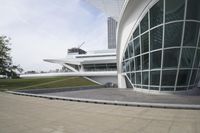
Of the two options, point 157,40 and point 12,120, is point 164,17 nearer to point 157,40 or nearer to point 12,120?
point 157,40

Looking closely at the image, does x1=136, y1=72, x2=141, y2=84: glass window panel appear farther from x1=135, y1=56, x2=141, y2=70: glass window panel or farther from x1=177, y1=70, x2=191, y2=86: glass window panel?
x1=177, y1=70, x2=191, y2=86: glass window panel

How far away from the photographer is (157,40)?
23.1 metres

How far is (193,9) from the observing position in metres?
21.3

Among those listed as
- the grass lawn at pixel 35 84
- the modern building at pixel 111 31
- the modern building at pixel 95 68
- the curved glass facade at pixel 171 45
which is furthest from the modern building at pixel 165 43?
the modern building at pixel 111 31

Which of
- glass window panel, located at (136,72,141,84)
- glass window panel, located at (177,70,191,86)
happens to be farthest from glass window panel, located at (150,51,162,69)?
glass window panel, located at (136,72,141,84)

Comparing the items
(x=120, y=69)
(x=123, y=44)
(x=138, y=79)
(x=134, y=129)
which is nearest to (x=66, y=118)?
(x=134, y=129)

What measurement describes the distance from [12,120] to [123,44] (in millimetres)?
25193

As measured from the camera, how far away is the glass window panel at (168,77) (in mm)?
22484

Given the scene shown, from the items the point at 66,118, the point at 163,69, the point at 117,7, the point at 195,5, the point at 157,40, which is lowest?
the point at 66,118

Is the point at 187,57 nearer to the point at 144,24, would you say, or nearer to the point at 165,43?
the point at 165,43

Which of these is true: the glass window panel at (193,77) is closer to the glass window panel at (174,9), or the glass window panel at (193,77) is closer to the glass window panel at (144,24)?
the glass window panel at (174,9)

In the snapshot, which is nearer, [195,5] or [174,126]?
[174,126]

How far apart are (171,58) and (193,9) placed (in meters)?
6.21

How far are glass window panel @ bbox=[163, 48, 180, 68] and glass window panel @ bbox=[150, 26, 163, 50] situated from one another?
1318mm
